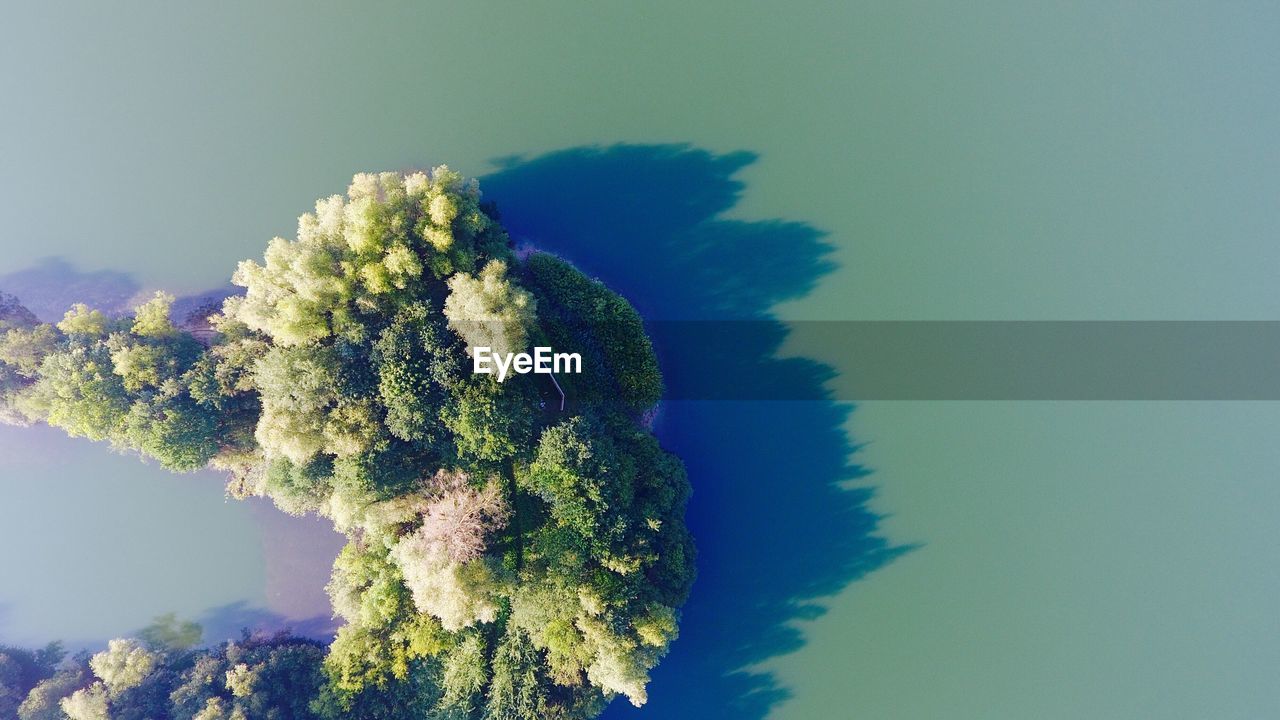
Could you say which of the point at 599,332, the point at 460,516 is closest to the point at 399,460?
the point at 460,516

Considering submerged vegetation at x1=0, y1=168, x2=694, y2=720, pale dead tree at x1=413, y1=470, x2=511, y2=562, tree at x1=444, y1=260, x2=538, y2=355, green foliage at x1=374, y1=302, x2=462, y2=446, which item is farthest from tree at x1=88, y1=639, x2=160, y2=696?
tree at x1=444, y1=260, x2=538, y2=355

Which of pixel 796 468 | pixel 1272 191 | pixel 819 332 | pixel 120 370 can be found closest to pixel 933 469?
pixel 796 468

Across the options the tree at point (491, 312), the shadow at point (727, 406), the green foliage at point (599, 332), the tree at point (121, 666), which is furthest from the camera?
the shadow at point (727, 406)

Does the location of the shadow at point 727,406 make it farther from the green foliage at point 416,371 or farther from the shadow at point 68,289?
the shadow at point 68,289

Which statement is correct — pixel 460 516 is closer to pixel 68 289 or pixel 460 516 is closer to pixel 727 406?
pixel 727 406

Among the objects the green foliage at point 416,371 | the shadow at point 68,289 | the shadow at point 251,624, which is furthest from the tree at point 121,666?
the shadow at point 68,289

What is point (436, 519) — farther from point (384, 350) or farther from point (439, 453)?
point (384, 350)
